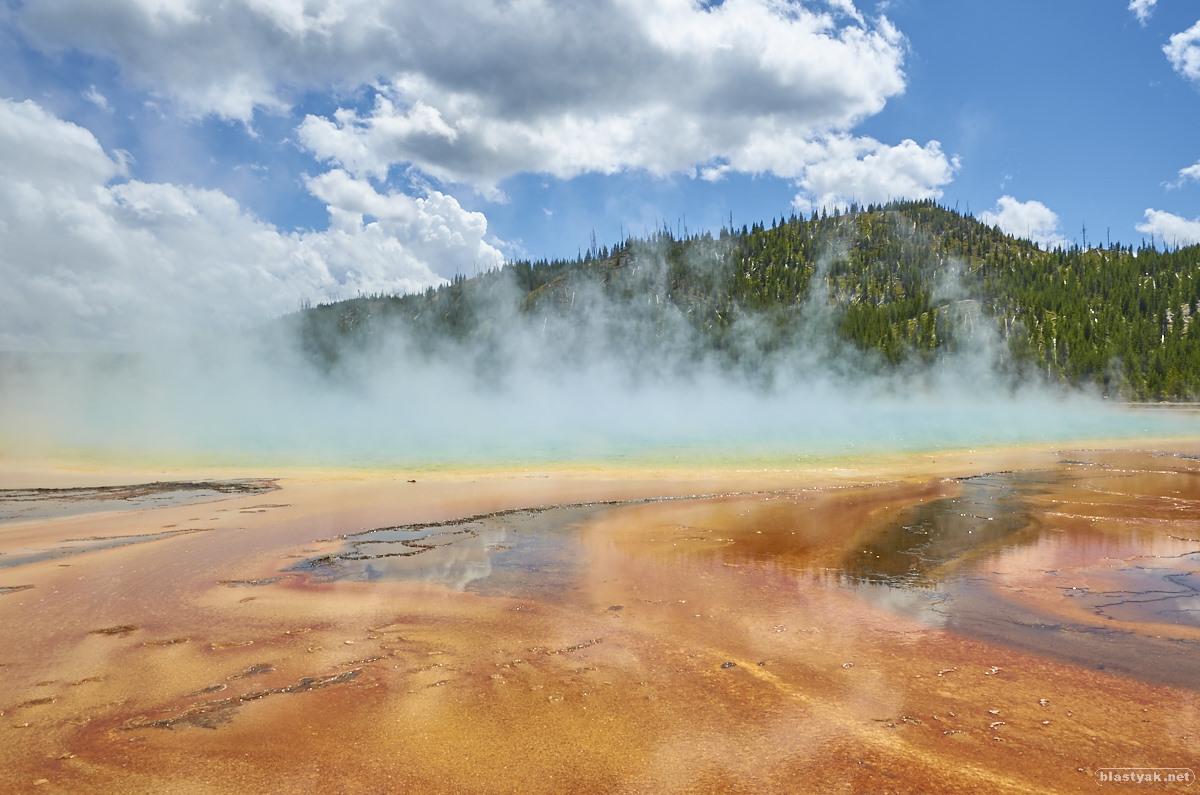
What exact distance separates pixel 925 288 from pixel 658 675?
16083 cm

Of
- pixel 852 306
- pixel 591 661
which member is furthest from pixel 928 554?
pixel 852 306

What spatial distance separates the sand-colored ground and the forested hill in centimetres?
10742

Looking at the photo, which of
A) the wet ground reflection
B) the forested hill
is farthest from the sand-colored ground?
the forested hill

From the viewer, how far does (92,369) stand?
127312mm

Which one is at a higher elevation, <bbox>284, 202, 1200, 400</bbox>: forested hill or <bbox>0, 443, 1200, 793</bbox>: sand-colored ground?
<bbox>284, 202, 1200, 400</bbox>: forested hill

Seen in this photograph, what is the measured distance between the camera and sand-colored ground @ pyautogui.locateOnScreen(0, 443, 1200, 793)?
4539 millimetres

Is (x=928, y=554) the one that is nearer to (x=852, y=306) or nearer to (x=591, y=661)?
(x=591, y=661)

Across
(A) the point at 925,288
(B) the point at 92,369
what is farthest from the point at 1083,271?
(B) the point at 92,369

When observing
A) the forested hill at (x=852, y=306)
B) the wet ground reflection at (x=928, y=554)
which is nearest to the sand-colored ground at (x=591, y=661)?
the wet ground reflection at (x=928, y=554)

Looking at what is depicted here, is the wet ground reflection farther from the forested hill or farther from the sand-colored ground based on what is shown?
the forested hill

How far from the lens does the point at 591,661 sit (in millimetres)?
6410

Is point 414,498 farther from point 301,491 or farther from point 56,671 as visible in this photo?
point 56,671

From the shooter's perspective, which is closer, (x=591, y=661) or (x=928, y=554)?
(x=591, y=661)

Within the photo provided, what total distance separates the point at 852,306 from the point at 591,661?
5586 inches
